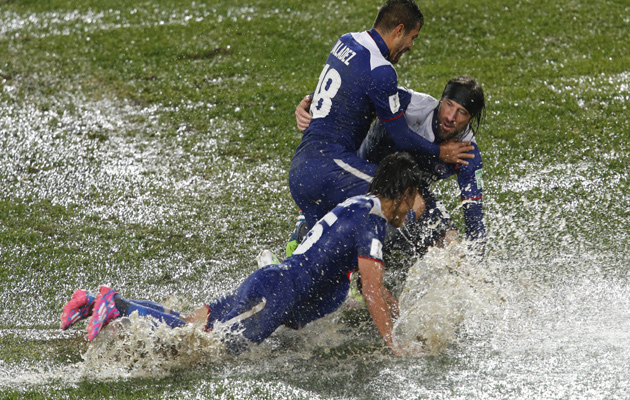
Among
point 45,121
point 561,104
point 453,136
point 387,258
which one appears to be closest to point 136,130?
point 45,121

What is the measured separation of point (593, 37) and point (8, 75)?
7796mm

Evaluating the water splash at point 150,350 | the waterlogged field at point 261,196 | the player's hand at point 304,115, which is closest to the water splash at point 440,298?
the waterlogged field at point 261,196

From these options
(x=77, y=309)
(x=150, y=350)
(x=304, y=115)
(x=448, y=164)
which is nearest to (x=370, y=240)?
(x=448, y=164)

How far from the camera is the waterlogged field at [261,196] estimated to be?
437 centimetres

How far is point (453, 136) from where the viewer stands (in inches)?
206

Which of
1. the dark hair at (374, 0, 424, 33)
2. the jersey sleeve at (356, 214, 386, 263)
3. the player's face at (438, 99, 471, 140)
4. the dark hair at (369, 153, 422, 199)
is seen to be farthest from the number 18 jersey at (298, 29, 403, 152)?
the jersey sleeve at (356, 214, 386, 263)

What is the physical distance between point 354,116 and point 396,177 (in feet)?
2.80

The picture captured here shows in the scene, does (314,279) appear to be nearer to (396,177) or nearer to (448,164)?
(396,177)

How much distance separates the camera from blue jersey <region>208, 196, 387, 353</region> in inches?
172

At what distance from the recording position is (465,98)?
5.04 metres

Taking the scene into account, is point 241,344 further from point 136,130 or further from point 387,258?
point 136,130

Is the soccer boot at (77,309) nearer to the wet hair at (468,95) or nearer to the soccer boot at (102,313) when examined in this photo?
the soccer boot at (102,313)

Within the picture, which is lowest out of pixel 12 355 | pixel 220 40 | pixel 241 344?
pixel 12 355

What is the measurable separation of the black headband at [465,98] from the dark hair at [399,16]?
1.80 ft
